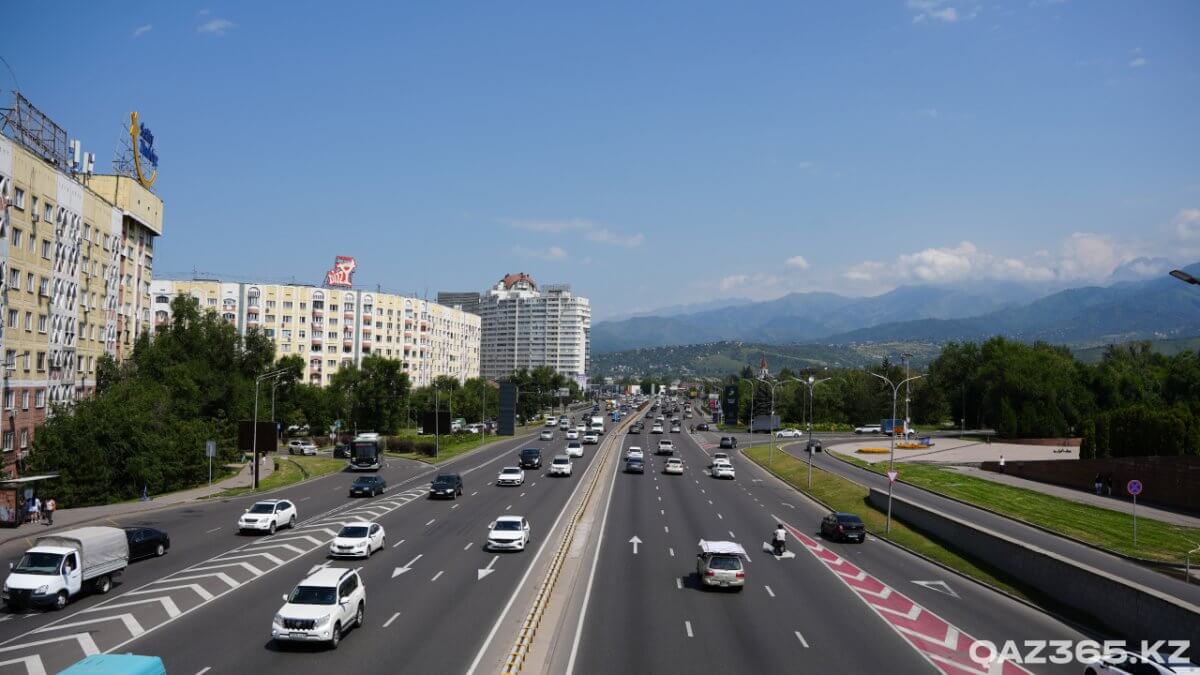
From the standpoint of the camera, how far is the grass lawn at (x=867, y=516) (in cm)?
3403

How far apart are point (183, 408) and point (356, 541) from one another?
2082 inches

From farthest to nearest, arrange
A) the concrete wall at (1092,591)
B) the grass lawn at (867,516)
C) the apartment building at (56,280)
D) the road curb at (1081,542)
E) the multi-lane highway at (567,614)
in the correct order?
the apartment building at (56,280)
the road curb at (1081,542)
the grass lawn at (867,516)
the concrete wall at (1092,591)
the multi-lane highway at (567,614)

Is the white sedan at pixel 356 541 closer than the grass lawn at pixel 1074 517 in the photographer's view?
Yes

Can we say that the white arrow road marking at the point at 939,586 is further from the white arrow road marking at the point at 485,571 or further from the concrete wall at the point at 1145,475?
the concrete wall at the point at 1145,475

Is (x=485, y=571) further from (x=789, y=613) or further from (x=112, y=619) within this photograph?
(x=112, y=619)

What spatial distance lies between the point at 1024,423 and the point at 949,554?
80.1 m

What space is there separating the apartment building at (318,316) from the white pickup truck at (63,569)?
12572 cm

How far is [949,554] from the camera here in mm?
38656

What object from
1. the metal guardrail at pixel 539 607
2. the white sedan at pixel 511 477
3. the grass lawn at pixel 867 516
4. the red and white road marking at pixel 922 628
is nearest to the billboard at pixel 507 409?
the grass lawn at pixel 867 516

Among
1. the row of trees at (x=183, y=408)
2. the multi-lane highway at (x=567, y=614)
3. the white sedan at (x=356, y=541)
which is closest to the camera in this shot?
the multi-lane highway at (x=567, y=614)

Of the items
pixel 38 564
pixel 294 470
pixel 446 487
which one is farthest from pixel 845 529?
pixel 294 470

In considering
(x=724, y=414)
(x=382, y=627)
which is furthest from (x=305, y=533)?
(x=724, y=414)

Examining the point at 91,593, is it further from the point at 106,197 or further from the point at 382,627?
the point at 106,197

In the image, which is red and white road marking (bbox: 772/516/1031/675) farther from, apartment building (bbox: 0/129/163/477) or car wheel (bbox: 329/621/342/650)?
apartment building (bbox: 0/129/163/477)
